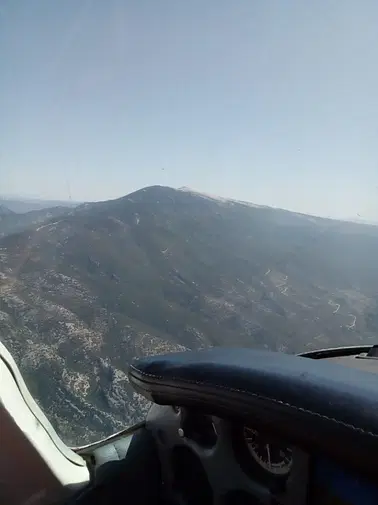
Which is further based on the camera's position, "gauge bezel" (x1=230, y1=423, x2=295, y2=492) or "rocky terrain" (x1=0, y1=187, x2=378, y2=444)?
"rocky terrain" (x1=0, y1=187, x2=378, y2=444)

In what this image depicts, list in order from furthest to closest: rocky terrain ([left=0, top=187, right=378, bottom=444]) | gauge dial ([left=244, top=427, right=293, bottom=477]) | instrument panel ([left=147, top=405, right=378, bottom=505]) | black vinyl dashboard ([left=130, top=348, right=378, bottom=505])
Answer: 1. rocky terrain ([left=0, top=187, right=378, bottom=444])
2. gauge dial ([left=244, top=427, right=293, bottom=477])
3. instrument panel ([left=147, top=405, right=378, bottom=505])
4. black vinyl dashboard ([left=130, top=348, right=378, bottom=505])

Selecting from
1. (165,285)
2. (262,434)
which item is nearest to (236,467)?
(262,434)

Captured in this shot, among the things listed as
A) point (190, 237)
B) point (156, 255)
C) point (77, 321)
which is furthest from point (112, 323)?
point (190, 237)

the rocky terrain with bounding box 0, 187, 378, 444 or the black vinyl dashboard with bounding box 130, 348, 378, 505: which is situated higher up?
the black vinyl dashboard with bounding box 130, 348, 378, 505

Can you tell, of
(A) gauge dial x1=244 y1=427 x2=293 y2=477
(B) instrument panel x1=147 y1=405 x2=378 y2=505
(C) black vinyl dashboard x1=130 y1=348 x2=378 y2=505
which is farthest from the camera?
(A) gauge dial x1=244 y1=427 x2=293 y2=477

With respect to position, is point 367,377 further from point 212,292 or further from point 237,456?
point 212,292

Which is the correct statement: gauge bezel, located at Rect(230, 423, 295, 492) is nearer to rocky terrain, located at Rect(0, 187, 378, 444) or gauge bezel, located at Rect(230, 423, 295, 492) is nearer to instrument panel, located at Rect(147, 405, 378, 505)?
instrument panel, located at Rect(147, 405, 378, 505)

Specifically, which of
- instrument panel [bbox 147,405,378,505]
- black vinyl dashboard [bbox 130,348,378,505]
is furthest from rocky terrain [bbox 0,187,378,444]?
black vinyl dashboard [bbox 130,348,378,505]

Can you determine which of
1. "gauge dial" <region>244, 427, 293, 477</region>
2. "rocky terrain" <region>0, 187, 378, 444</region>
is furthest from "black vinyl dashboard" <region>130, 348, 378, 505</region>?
"rocky terrain" <region>0, 187, 378, 444</region>
